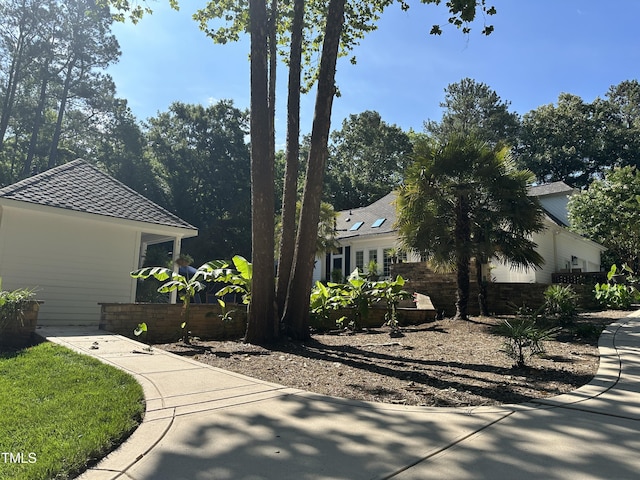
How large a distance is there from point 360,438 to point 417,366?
298 centimetres

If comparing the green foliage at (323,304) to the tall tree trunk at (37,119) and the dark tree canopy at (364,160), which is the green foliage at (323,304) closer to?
the dark tree canopy at (364,160)

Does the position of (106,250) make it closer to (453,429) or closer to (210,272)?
(210,272)

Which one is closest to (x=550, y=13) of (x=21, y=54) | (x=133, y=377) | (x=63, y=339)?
(x=133, y=377)

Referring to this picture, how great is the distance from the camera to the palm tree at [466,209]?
10766mm

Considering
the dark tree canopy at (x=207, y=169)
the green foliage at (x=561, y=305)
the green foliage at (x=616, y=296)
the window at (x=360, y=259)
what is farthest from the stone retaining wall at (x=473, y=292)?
the dark tree canopy at (x=207, y=169)

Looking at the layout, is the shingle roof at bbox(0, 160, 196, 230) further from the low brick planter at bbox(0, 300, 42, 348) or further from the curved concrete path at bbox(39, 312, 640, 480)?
the curved concrete path at bbox(39, 312, 640, 480)

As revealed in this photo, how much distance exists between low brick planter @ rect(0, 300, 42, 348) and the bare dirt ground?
7.12 feet

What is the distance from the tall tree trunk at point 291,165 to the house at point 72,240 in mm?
4688

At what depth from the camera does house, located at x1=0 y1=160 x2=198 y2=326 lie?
9367 mm

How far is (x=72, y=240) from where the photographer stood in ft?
33.6

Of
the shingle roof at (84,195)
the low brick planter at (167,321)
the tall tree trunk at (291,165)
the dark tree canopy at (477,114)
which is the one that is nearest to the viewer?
the tall tree trunk at (291,165)

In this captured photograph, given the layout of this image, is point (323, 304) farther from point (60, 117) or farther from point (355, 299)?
point (60, 117)

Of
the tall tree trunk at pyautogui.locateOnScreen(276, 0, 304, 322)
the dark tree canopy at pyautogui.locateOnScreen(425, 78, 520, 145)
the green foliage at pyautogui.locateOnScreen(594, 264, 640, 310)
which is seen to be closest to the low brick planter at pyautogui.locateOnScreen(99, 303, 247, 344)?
the tall tree trunk at pyautogui.locateOnScreen(276, 0, 304, 322)

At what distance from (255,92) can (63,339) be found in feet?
16.9
